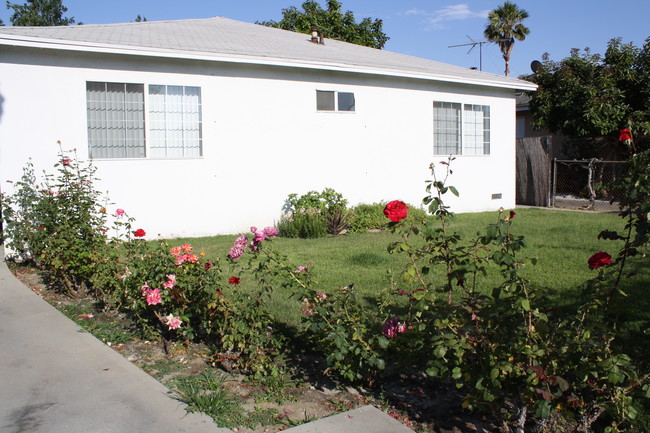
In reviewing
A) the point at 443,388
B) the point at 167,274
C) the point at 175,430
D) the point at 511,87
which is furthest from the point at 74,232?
the point at 511,87

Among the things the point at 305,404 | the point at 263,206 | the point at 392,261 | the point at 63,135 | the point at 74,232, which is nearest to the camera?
the point at 305,404

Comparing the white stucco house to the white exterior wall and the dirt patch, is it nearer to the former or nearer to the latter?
the white exterior wall

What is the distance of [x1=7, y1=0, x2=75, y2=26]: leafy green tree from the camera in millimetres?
42938

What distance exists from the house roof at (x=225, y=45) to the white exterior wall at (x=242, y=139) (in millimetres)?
309

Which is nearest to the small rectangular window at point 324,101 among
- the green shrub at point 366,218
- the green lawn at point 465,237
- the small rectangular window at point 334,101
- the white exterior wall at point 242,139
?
the small rectangular window at point 334,101

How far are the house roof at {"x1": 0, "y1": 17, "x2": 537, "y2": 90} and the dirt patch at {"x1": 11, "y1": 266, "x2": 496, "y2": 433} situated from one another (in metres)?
5.84

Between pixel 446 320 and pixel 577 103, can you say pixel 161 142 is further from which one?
pixel 577 103

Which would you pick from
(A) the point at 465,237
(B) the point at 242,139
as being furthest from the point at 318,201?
(A) the point at 465,237

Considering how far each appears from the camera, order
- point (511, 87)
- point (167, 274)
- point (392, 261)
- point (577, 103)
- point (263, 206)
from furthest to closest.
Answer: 1. point (577, 103)
2. point (511, 87)
3. point (263, 206)
4. point (392, 261)
5. point (167, 274)

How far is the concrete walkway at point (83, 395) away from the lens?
3467mm

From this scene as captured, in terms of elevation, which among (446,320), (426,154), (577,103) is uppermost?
(577,103)

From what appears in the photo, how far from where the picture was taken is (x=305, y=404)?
3875 mm

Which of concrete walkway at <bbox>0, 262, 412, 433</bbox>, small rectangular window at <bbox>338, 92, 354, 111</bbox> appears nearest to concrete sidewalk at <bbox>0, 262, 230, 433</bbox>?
concrete walkway at <bbox>0, 262, 412, 433</bbox>

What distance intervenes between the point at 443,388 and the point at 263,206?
304 inches
